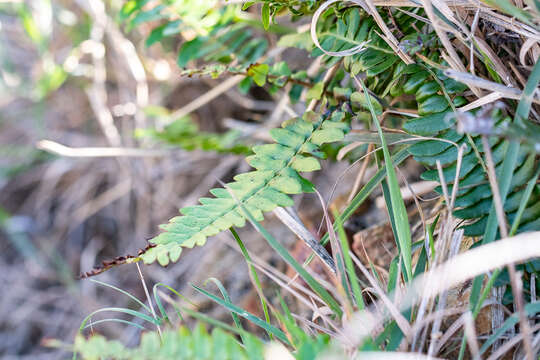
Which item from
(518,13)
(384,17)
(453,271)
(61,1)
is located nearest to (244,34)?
(384,17)

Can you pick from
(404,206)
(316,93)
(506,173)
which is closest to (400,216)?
(404,206)

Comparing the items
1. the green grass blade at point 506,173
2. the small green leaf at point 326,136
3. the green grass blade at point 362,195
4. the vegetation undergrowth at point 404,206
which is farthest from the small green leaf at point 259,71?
the green grass blade at point 506,173

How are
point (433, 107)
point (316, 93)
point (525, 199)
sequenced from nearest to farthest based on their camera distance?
point (525, 199) < point (433, 107) < point (316, 93)

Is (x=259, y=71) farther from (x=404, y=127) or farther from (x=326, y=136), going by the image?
(x=404, y=127)

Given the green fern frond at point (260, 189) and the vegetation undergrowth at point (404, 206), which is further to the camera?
the green fern frond at point (260, 189)

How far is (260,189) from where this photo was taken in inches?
30.0

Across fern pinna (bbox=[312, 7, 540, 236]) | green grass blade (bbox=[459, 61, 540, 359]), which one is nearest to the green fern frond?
fern pinna (bbox=[312, 7, 540, 236])

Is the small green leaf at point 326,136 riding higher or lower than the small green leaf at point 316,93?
lower

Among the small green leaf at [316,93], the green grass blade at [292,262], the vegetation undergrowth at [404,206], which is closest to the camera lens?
the vegetation undergrowth at [404,206]

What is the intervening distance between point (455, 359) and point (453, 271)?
0.63 feet

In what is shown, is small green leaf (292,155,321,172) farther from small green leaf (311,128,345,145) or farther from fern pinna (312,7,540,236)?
fern pinna (312,7,540,236)

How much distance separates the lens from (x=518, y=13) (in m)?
0.62

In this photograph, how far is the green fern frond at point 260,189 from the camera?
0.72 meters

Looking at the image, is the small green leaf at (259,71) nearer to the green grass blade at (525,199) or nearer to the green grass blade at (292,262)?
the green grass blade at (292,262)
